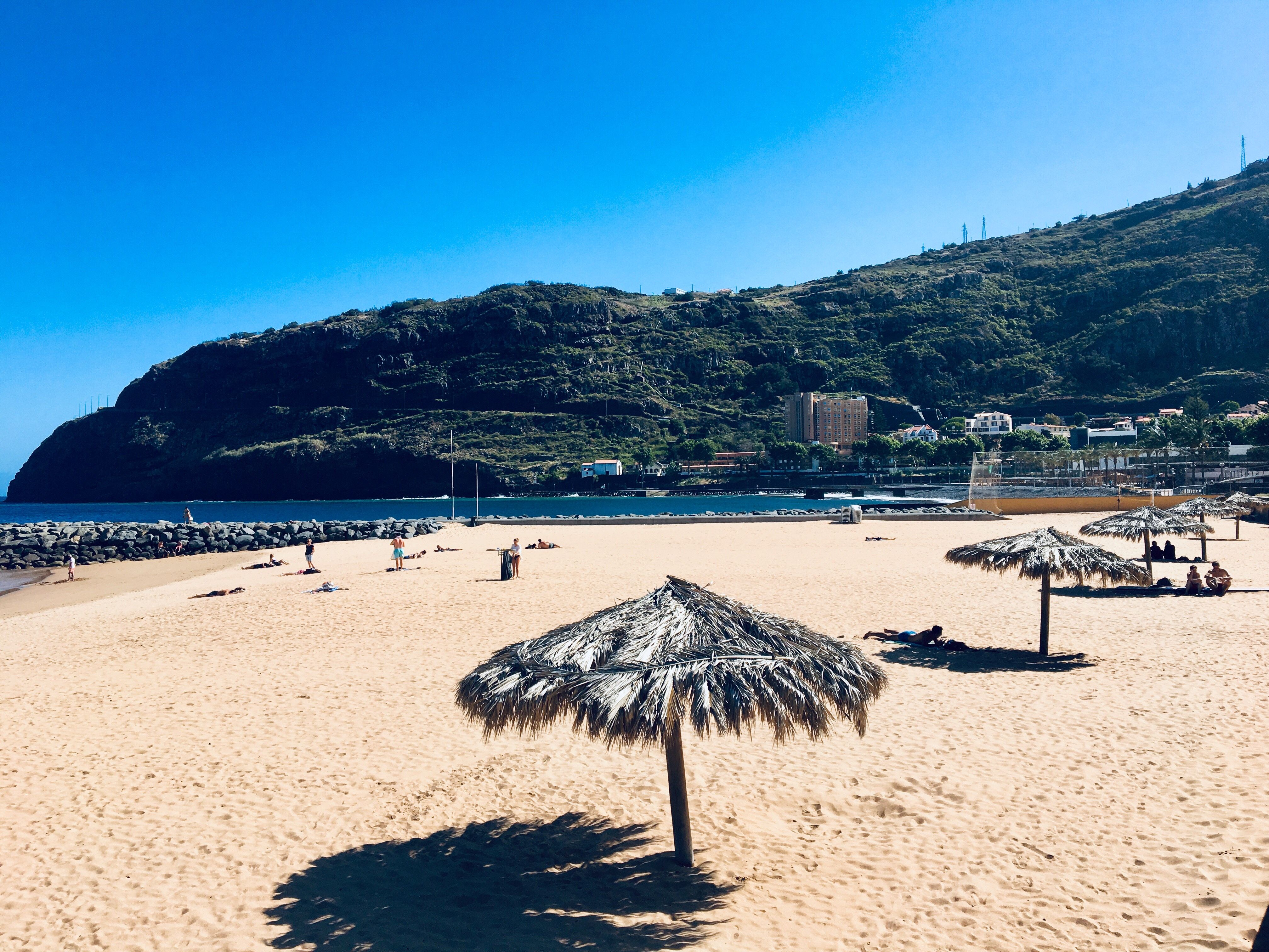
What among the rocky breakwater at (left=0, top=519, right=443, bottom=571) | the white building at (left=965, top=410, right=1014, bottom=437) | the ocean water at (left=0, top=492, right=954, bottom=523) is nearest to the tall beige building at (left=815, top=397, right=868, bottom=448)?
the white building at (left=965, top=410, right=1014, bottom=437)

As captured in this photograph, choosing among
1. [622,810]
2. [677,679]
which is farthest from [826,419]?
[677,679]

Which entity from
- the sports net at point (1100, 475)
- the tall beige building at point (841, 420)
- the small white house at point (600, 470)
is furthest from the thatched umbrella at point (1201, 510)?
the tall beige building at point (841, 420)

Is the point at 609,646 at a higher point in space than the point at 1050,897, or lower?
higher

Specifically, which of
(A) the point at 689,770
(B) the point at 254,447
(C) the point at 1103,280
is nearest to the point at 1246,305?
(C) the point at 1103,280

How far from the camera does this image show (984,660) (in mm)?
10742

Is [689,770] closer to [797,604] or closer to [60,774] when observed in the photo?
[60,774]

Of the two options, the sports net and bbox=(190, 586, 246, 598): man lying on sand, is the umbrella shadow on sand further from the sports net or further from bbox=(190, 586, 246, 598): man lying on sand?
the sports net

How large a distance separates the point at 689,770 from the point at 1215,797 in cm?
418

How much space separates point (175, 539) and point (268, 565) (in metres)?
18.5

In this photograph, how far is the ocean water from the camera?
232ft

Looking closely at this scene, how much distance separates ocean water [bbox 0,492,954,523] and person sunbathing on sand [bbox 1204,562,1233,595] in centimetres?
4236

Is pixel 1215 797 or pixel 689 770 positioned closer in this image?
pixel 1215 797

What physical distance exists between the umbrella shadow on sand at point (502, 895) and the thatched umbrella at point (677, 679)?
0.48 m

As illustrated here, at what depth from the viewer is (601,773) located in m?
7.18
